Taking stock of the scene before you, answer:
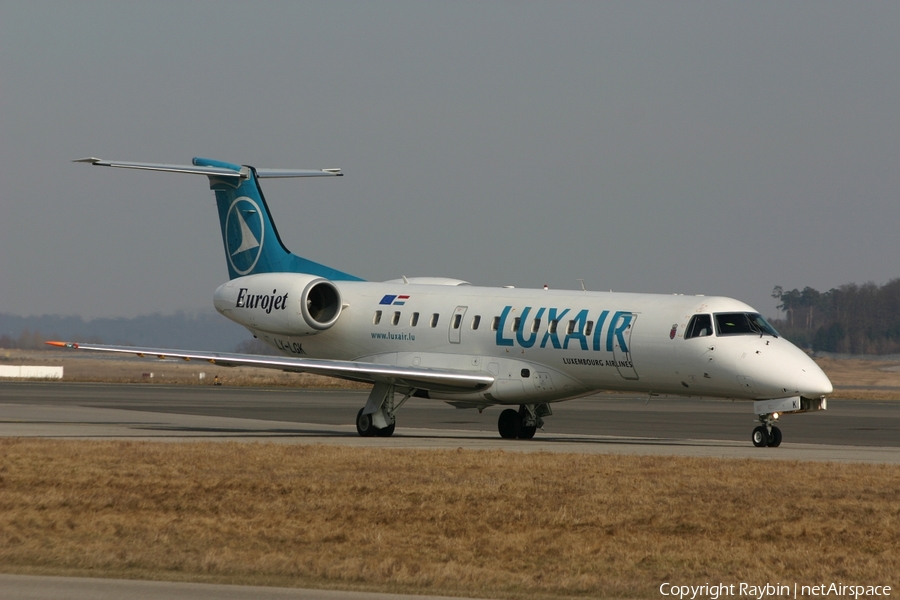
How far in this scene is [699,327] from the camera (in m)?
23.5

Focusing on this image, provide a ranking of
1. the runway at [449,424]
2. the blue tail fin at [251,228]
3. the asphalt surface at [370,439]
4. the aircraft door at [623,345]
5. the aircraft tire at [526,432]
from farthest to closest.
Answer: the blue tail fin at [251,228] → the aircraft tire at [526,432] → the aircraft door at [623,345] → the runway at [449,424] → the asphalt surface at [370,439]

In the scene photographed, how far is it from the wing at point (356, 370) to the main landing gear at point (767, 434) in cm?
565

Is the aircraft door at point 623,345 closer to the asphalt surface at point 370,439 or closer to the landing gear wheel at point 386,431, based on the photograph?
the asphalt surface at point 370,439

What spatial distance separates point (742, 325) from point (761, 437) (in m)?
2.16

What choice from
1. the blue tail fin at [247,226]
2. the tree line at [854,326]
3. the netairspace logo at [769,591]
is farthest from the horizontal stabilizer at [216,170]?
the tree line at [854,326]

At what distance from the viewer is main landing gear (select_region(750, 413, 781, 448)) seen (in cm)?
2330

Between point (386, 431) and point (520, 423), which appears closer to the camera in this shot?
point (386, 431)

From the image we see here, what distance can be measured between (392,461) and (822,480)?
616 cm

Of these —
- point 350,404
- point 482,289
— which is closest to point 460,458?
point 482,289

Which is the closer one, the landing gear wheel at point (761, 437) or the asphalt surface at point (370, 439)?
the asphalt surface at point (370, 439)

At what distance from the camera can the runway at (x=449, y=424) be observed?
23797 millimetres

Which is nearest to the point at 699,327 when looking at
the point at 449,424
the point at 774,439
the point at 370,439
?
the point at 774,439

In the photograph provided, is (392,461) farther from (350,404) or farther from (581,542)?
(350,404)

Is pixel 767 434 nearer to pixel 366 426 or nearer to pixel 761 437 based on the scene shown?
pixel 761 437
